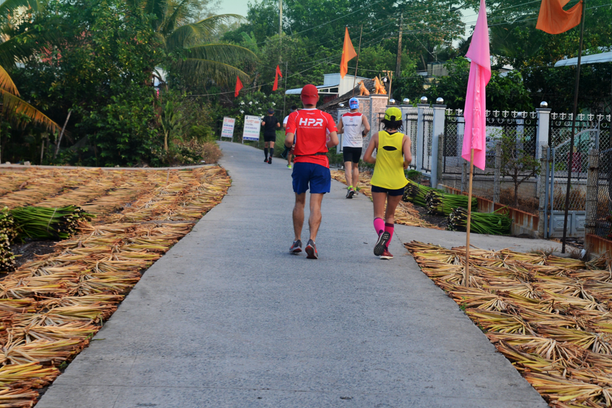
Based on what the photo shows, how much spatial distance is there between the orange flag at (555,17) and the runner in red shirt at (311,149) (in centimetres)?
369

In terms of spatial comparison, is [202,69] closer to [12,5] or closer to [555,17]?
[12,5]

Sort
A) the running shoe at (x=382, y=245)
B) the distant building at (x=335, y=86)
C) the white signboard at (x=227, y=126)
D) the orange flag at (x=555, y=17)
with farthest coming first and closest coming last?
the distant building at (x=335, y=86) → the white signboard at (x=227, y=126) → the orange flag at (x=555, y=17) → the running shoe at (x=382, y=245)

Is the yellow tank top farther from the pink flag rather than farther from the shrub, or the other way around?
the shrub

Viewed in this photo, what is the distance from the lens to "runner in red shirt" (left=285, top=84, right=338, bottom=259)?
6777mm

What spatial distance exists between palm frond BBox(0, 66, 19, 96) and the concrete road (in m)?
14.6

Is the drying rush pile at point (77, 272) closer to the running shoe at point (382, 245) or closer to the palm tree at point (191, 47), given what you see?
the running shoe at point (382, 245)

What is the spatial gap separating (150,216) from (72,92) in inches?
589

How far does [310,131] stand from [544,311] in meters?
3.00

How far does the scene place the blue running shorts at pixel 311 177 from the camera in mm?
6828

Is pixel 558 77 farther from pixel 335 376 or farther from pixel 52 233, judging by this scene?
pixel 335 376

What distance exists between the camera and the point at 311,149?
6824 mm

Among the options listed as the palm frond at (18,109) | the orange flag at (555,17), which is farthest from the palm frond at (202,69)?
the orange flag at (555,17)

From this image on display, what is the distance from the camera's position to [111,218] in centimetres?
909

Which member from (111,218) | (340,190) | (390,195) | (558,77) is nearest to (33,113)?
(340,190)
